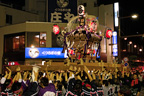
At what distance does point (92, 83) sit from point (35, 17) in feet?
79.5

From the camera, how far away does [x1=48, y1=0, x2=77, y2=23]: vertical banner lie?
2364cm

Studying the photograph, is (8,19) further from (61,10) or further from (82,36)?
(82,36)

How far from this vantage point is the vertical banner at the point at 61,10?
931 inches

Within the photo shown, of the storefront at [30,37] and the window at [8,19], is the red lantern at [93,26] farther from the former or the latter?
the window at [8,19]

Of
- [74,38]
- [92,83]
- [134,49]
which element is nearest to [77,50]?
[74,38]

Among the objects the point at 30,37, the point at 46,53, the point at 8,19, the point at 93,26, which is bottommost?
the point at 46,53

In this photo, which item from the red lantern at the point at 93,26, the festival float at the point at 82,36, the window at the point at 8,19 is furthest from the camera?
the window at the point at 8,19

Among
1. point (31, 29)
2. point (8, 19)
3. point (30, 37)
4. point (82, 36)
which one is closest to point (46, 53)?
point (30, 37)

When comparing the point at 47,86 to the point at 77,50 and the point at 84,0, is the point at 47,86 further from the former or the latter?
the point at 84,0

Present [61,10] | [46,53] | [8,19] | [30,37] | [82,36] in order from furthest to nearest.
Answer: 1. [8,19]
2. [61,10]
3. [30,37]
4. [46,53]
5. [82,36]

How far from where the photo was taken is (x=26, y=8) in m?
28.0

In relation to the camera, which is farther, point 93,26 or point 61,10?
point 61,10

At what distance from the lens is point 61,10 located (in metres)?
24.0

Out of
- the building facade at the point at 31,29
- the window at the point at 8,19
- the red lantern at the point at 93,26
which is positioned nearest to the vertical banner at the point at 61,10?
the building facade at the point at 31,29
